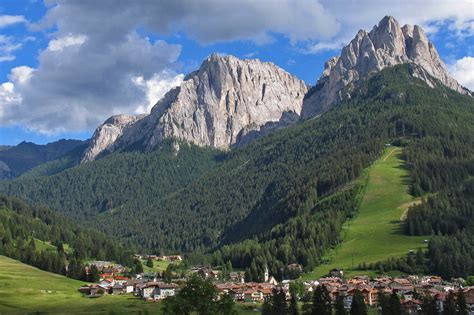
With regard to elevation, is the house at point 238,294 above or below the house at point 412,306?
above

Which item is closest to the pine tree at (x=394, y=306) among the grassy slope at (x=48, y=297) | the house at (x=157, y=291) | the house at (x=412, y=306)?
the house at (x=412, y=306)

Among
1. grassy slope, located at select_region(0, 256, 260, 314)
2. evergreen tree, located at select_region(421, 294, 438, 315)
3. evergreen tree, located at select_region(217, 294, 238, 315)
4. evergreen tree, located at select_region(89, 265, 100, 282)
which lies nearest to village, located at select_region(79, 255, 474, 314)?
evergreen tree, located at select_region(89, 265, 100, 282)

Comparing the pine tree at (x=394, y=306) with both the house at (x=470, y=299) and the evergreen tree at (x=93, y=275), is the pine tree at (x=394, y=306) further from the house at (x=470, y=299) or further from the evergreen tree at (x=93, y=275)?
the evergreen tree at (x=93, y=275)

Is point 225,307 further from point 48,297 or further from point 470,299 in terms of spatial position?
point 470,299

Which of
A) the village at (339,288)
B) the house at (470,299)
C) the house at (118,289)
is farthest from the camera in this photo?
the house at (118,289)

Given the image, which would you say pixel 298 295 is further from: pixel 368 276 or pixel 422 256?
pixel 422 256

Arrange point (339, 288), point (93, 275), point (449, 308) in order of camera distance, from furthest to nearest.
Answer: point (93, 275) < point (339, 288) < point (449, 308)

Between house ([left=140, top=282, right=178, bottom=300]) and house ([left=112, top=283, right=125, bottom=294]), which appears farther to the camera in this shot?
house ([left=112, top=283, right=125, bottom=294])

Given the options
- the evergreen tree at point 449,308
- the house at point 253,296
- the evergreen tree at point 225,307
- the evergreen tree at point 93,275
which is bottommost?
the evergreen tree at point 449,308

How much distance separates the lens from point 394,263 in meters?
198

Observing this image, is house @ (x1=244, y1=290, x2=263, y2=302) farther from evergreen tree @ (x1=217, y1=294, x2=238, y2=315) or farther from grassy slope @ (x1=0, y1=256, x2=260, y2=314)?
evergreen tree @ (x1=217, y1=294, x2=238, y2=315)

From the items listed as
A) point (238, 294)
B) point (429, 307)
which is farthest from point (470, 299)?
point (238, 294)

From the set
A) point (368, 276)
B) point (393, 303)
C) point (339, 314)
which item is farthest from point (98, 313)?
point (368, 276)

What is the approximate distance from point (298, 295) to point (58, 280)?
6613 centimetres
